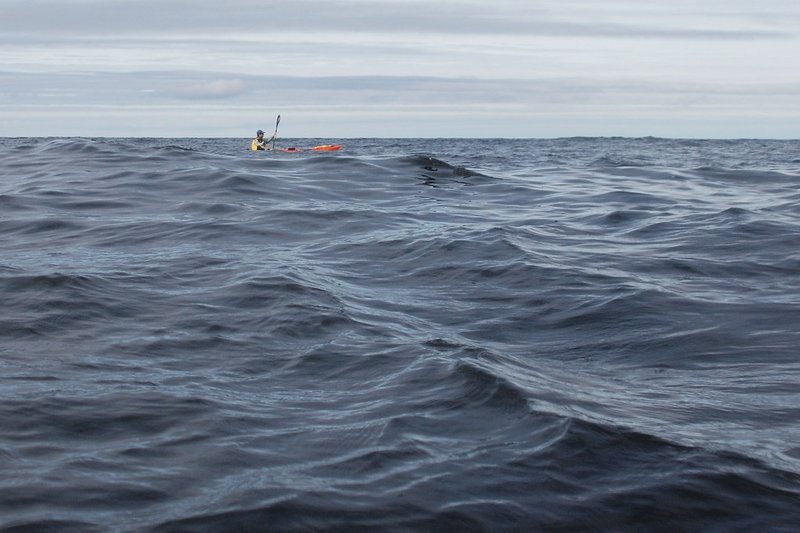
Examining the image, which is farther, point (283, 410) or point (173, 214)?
point (173, 214)

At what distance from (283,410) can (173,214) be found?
892 centimetres

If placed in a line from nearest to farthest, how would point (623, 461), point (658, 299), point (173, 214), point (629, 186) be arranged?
1. point (623, 461)
2. point (658, 299)
3. point (173, 214)
4. point (629, 186)

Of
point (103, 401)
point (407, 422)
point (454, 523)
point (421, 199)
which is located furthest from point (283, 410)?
point (421, 199)

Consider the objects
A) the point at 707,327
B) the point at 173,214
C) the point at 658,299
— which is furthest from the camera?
the point at 173,214

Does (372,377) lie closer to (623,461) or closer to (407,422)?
(407,422)

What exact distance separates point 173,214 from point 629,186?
11.3 metres

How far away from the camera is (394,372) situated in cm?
638

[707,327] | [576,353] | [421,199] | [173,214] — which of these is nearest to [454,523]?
[576,353]

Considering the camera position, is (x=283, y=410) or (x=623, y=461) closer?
(x=623, y=461)

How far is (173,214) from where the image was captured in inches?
543

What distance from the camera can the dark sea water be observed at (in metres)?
4.34

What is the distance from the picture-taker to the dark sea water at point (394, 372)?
4.34 metres

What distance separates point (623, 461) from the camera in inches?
190

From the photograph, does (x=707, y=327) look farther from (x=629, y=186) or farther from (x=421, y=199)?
(x=629, y=186)
